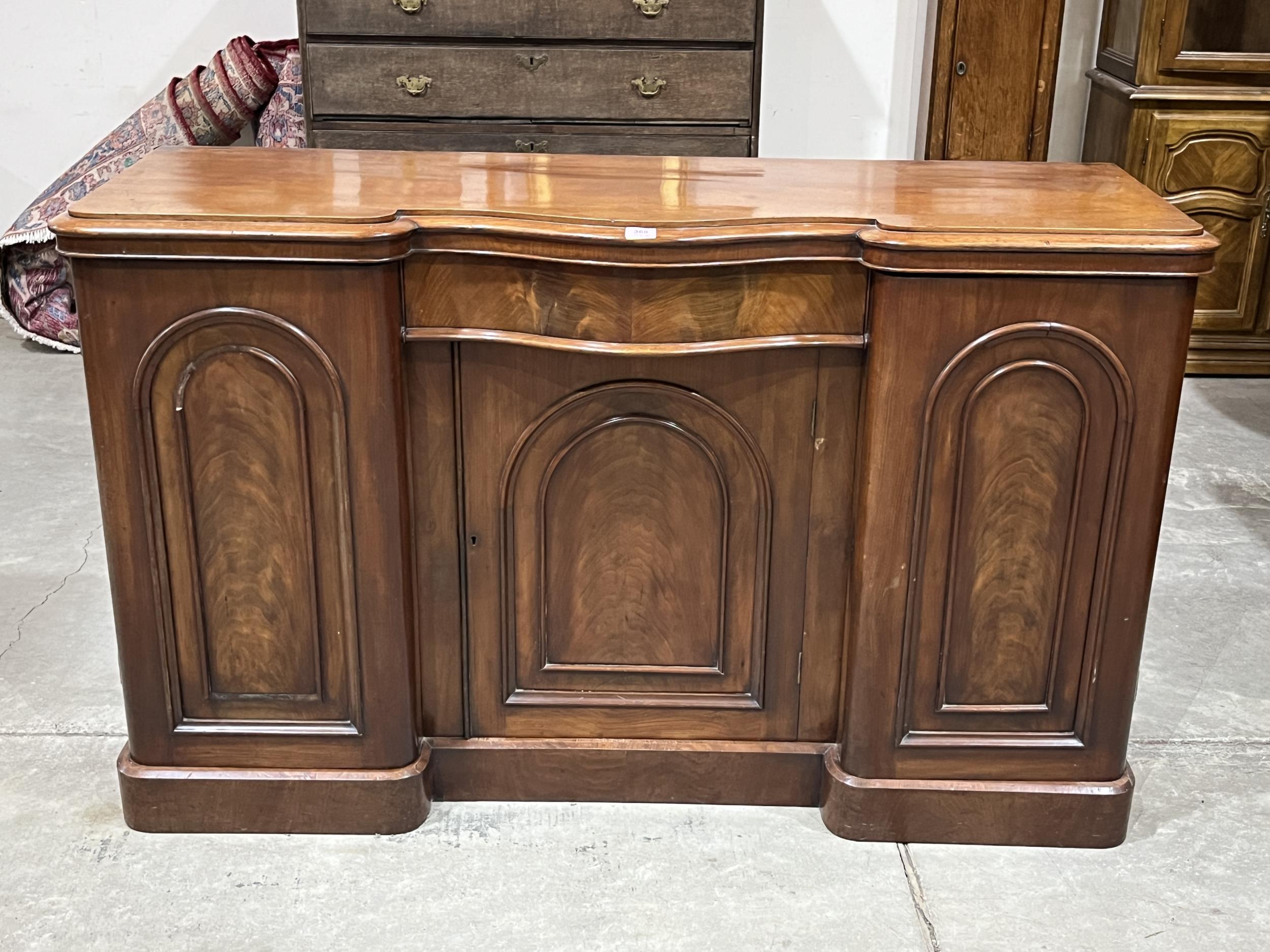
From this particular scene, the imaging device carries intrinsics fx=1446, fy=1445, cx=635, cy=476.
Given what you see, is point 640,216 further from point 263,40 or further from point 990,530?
point 263,40

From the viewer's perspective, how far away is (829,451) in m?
2.38

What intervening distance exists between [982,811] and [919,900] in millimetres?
219

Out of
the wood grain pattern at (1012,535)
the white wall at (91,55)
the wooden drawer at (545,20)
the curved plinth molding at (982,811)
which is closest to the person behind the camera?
the wood grain pattern at (1012,535)

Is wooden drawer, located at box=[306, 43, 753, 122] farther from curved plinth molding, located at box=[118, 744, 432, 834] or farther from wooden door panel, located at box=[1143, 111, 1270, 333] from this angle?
curved plinth molding, located at box=[118, 744, 432, 834]

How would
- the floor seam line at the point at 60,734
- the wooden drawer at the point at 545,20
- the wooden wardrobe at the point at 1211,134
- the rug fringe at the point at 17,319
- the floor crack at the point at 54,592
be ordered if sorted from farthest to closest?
the rug fringe at the point at 17,319
the wooden wardrobe at the point at 1211,134
the wooden drawer at the point at 545,20
the floor crack at the point at 54,592
the floor seam line at the point at 60,734

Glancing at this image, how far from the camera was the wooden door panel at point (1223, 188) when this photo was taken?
15.7ft

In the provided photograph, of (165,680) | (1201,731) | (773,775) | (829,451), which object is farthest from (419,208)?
(1201,731)

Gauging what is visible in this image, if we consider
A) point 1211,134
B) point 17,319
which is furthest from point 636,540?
point 17,319

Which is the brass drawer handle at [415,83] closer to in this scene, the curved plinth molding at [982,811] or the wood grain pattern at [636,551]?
the wood grain pattern at [636,551]

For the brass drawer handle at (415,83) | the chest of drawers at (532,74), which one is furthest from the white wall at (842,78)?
the brass drawer handle at (415,83)

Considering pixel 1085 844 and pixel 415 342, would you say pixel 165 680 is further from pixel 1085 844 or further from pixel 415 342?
pixel 1085 844

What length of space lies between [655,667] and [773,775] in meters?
0.30

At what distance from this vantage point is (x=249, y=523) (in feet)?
7.74

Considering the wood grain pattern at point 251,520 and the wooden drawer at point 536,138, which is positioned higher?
the wooden drawer at point 536,138
